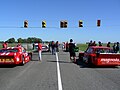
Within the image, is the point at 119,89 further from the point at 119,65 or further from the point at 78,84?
the point at 119,65

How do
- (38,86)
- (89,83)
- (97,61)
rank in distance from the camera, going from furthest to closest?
1. (97,61)
2. (89,83)
3. (38,86)

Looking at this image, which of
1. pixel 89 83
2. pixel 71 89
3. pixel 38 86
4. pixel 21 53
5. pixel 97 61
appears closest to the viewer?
pixel 71 89

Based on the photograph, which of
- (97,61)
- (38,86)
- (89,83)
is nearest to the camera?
(38,86)

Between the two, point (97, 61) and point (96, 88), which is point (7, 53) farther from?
point (96, 88)

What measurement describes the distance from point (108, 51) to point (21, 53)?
541cm

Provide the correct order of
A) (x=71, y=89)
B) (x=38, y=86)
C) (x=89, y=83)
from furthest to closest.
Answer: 1. (x=89, y=83)
2. (x=38, y=86)
3. (x=71, y=89)

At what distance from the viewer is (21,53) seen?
18.8 m

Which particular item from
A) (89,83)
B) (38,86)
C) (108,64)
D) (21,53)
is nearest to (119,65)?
(108,64)

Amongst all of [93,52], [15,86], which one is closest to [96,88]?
[15,86]

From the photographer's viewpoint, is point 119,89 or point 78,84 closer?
point 119,89

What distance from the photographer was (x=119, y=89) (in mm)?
9258

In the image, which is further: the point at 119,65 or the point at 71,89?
the point at 119,65

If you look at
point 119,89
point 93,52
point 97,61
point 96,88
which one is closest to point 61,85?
point 96,88

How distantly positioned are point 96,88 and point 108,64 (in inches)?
335
